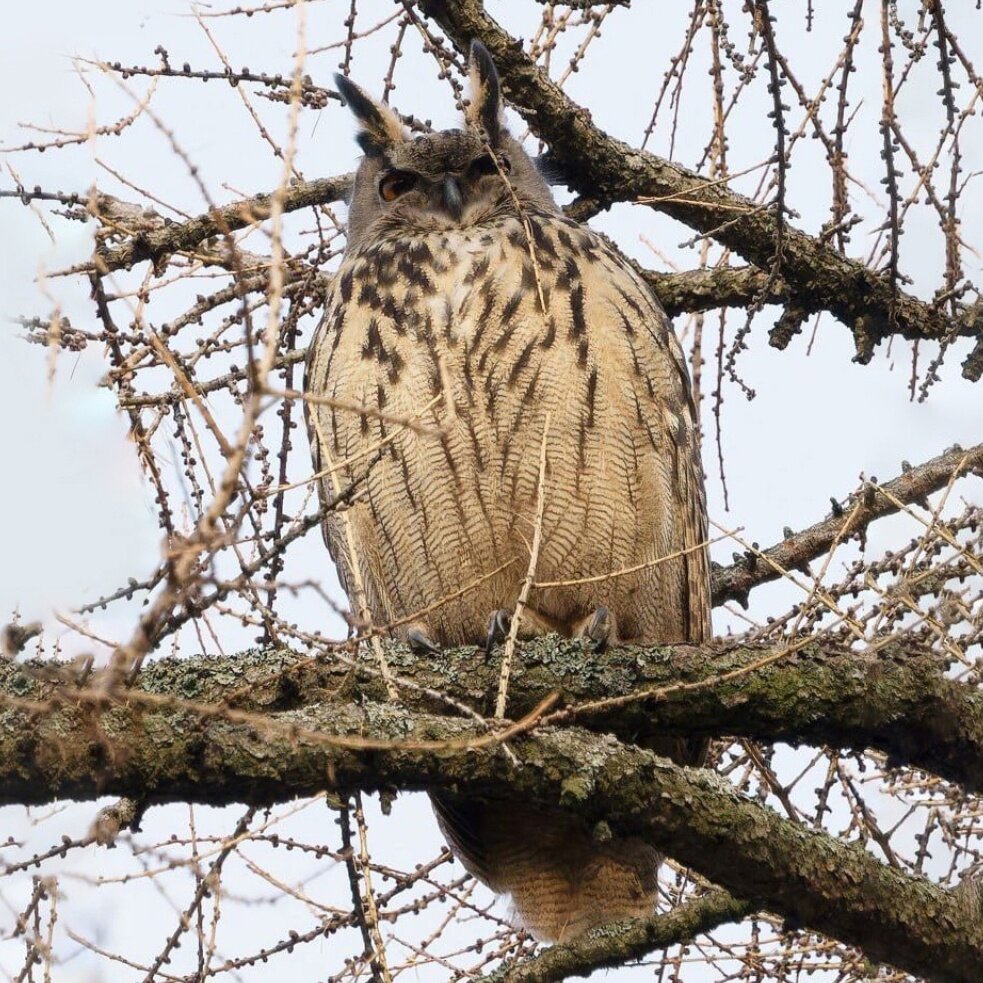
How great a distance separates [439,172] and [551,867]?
2340 millimetres

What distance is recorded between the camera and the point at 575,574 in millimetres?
4180

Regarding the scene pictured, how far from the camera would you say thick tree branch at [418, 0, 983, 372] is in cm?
456

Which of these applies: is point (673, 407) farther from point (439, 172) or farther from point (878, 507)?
point (439, 172)

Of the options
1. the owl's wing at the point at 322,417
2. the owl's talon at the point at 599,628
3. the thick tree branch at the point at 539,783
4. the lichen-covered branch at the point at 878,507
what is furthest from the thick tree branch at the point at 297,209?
the thick tree branch at the point at 539,783

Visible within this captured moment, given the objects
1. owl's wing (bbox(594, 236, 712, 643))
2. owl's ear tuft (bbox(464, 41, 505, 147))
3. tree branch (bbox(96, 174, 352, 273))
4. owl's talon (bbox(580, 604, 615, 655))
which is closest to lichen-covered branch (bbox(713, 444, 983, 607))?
owl's wing (bbox(594, 236, 712, 643))

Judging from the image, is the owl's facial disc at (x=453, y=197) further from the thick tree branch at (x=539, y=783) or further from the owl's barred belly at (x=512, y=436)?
the thick tree branch at (x=539, y=783)

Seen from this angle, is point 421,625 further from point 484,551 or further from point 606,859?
point 606,859

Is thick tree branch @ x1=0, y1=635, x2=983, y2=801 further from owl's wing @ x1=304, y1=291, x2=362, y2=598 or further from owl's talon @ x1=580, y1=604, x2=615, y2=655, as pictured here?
owl's wing @ x1=304, y1=291, x2=362, y2=598

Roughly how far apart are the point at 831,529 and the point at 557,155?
1496mm

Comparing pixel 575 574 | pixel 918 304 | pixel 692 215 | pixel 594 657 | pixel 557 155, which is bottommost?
pixel 594 657

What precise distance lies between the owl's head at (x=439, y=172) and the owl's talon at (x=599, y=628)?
143 centimetres

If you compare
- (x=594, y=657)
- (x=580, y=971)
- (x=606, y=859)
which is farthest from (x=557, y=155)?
(x=580, y=971)

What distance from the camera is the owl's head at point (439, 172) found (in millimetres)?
4844

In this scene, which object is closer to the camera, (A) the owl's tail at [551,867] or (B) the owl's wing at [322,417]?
(A) the owl's tail at [551,867]
